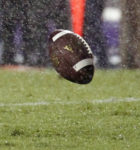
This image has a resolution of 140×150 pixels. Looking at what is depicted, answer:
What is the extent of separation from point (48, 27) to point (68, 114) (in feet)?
37.7

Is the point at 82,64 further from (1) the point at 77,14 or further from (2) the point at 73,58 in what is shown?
(1) the point at 77,14

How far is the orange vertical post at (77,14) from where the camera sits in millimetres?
20094

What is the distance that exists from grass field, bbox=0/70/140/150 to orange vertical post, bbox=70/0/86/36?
205 inches

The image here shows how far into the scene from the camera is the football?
Result: 27.3 feet

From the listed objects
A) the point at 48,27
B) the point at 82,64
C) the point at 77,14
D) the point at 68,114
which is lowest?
the point at 48,27

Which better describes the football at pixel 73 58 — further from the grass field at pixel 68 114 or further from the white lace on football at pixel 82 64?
the grass field at pixel 68 114

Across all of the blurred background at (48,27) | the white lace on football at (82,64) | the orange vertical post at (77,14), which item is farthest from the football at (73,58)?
the orange vertical post at (77,14)

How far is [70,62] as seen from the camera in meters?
8.36

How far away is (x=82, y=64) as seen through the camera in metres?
8.31

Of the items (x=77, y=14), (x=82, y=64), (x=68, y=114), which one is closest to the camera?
(x=82, y=64)

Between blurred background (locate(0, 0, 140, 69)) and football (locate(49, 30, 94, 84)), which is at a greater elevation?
football (locate(49, 30, 94, 84))

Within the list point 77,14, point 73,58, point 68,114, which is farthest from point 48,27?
point 73,58

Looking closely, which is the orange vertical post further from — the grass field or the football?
the football

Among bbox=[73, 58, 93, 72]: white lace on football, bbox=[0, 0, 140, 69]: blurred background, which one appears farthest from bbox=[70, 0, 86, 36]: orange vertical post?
bbox=[73, 58, 93, 72]: white lace on football
